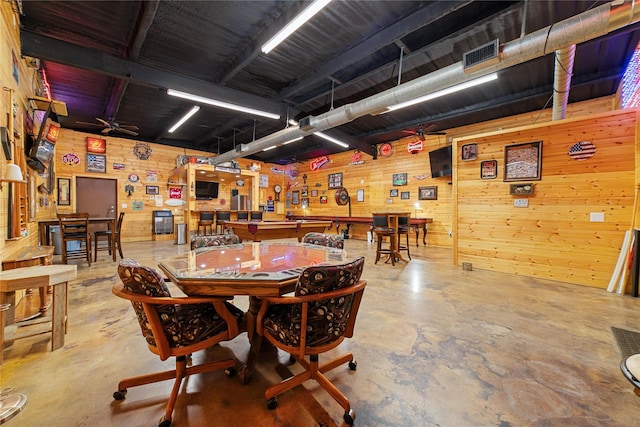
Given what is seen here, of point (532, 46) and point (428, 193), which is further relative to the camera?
point (428, 193)

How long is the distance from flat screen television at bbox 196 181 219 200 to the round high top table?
378 inches

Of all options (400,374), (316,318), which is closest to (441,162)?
(400,374)

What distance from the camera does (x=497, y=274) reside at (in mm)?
4754

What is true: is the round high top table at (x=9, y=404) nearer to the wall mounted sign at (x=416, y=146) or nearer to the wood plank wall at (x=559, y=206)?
the wood plank wall at (x=559, y=206)

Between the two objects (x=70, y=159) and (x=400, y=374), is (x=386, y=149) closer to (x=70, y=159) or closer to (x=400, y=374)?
(x=400, y=374)

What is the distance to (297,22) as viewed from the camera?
336cm

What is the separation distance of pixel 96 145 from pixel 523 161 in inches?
474

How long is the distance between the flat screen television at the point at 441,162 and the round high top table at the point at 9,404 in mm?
8595

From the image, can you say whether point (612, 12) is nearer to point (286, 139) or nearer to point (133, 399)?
point (133, 399)

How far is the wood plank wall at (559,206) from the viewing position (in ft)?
12.8

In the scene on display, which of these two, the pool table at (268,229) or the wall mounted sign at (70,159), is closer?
the pool table at (268,229)

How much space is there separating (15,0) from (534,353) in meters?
7.09

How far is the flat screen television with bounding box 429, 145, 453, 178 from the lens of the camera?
7.54 metres

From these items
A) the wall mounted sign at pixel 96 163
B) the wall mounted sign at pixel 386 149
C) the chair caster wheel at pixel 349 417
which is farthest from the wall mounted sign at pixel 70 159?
the chair caster wheel at pixel 349 417
